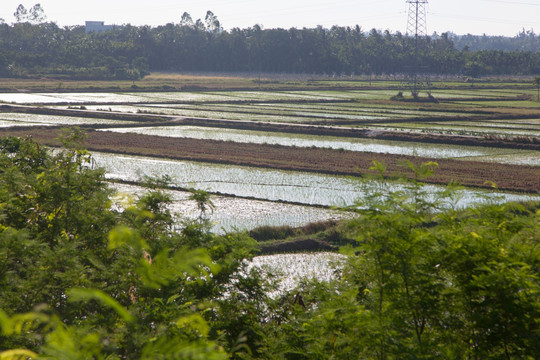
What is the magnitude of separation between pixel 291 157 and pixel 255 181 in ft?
15.1

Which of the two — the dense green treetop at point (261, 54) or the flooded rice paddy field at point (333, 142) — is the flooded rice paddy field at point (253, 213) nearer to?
the flooded rice paddy field at point (333, 142)

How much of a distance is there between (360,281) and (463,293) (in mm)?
1944

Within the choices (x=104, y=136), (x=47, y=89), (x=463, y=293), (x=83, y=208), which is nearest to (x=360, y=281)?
(x=463, y=293)

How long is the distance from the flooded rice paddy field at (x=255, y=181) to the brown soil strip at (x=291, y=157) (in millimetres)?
772

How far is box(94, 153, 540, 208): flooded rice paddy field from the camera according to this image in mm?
19453

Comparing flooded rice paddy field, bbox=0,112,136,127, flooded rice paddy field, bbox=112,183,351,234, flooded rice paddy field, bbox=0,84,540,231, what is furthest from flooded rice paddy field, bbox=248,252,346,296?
flooded rice paddy field, bbox=0,112,136,127

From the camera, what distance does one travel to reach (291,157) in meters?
26.3

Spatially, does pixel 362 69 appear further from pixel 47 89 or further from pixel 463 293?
pixel 463 293

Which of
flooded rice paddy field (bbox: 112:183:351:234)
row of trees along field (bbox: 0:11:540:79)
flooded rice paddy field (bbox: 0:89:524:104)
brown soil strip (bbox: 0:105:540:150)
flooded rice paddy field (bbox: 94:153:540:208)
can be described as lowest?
flooded rice paddy field (bbox: 112:183:351:234)

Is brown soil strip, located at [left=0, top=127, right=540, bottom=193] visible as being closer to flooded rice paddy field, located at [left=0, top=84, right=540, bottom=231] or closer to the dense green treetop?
flooded rice paddy field, located at [left=0, top=84, right=540, bottom=231]

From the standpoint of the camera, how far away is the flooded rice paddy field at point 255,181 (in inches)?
766

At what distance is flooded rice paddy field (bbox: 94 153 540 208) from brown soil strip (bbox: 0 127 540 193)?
77cm

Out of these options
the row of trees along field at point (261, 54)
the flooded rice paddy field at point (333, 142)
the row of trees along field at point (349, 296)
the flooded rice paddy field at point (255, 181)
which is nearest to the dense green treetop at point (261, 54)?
the row of trees along field at point (261, 54)

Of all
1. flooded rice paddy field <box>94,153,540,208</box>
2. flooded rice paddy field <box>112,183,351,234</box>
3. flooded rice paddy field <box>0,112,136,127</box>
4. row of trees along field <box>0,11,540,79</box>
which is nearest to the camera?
flooded rice paddy field <box>112,183,351,234</box>
